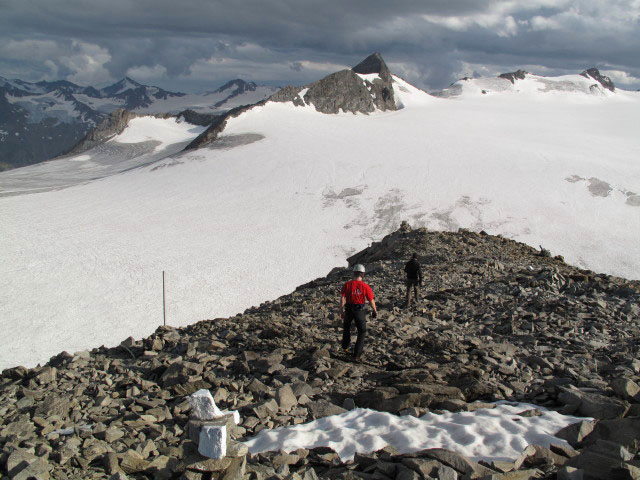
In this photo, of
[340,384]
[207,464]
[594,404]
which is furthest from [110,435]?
[594,404]

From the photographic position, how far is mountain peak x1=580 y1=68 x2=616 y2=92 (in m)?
139

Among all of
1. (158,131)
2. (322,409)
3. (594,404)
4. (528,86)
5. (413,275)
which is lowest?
(413,275)

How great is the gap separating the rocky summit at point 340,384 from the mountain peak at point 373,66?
11013 centimetres

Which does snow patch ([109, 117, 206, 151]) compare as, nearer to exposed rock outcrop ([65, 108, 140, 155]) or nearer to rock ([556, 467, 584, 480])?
exposed rock outcrop ([65, 108, 140, 155])

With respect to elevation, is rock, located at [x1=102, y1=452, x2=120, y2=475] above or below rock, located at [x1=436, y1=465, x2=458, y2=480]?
below

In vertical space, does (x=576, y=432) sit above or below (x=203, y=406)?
below

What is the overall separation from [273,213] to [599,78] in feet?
440

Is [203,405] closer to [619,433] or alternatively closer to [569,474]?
[569,474]

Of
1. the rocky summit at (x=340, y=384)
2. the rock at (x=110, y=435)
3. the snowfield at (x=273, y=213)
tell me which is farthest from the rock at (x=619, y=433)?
the snowfield at (x=273, y=213)

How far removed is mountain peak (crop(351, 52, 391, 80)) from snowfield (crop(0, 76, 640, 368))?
45.8 m

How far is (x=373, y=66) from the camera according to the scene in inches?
4781

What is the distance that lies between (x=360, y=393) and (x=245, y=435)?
6.09 feet

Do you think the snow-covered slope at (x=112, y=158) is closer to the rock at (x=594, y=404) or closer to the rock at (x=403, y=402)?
the rock at (x=403, y=402)

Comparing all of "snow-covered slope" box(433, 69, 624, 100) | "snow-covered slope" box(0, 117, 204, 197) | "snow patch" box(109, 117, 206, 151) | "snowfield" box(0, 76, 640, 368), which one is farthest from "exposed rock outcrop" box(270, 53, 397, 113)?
"snow patch" box(109, 117, 206, 151)
